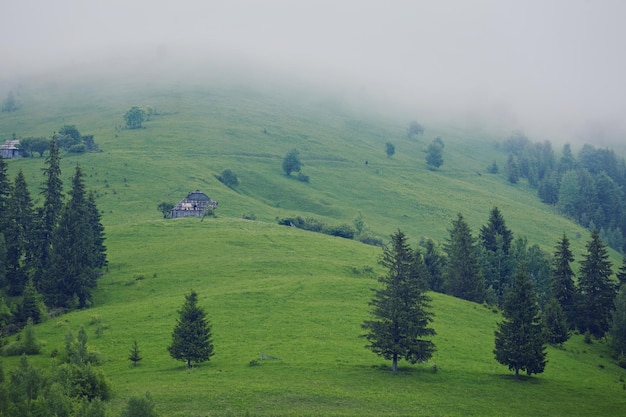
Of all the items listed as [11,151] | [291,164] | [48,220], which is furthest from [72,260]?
[291,164]

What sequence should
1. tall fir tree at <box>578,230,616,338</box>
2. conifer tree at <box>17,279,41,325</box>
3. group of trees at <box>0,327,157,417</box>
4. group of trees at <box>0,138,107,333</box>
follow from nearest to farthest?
group of trees at <box>0,327,157,417</box>
conifer tree at <box>17,279,41,325</box>
group of trees at <box>0,138,107,333</box>
tall fir tree at <box>578,230,616,338</box>

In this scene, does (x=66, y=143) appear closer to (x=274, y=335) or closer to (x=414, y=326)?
(x=274, y=335)

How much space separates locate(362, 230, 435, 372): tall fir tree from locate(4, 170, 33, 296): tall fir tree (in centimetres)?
5085

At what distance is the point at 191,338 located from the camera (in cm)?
6512

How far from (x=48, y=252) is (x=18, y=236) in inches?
179

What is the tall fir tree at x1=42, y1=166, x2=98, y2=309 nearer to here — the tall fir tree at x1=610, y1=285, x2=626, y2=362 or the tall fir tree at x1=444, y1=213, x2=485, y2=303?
the tall fir tree at x1=444, y1=213, x2=485, y2=303

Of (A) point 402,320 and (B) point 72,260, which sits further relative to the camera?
(B) point 72,260

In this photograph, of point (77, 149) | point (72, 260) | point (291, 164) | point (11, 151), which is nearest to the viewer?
point (72, 260)

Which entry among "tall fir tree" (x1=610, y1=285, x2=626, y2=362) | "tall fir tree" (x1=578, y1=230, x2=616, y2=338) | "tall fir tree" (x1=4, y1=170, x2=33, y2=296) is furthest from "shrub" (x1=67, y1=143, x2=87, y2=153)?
"tall fir tree" (x1=610, y1=285, x2=626, y2=362)

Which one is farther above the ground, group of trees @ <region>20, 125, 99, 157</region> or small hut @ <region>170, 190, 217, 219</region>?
group of trees @ <region>20, 125, 99, 157</region>

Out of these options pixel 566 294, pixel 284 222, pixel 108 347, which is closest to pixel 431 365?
pixel 108 347

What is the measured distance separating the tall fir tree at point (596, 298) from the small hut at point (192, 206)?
7386 cm

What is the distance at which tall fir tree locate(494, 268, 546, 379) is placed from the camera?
66.5 metres

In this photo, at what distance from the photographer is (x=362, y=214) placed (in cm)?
17638
